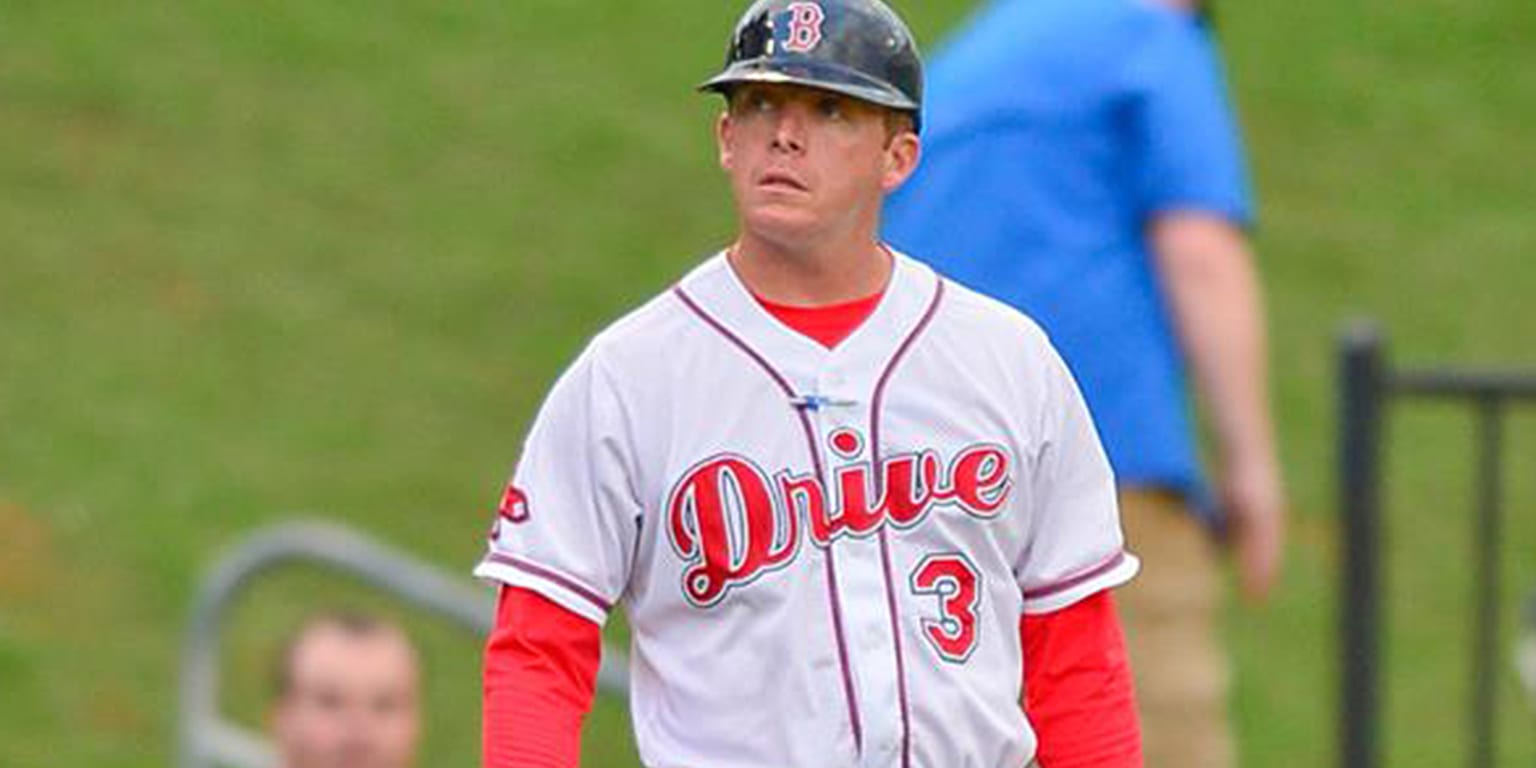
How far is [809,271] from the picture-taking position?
4.05 m

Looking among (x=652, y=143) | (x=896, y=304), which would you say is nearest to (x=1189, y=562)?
(x=896, y=304)

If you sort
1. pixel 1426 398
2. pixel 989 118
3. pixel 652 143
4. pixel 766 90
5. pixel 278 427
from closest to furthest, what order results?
pixel 766 90, pixel 989 118, pixel 1426 398, pixel 278 427, pixel 652 143

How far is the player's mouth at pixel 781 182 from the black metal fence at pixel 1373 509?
3.56 m

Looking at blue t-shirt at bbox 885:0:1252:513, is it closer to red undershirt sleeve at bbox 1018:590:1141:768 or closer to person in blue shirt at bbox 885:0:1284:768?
person in blue shirt at bbox 885:0:1284:768

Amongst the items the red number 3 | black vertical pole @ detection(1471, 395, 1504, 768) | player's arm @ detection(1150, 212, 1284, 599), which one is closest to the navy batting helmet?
the red number 3

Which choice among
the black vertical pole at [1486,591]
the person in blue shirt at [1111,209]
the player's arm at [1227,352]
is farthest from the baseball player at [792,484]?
the black vertical pole at [1486,591]

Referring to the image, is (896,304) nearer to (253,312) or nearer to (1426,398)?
(1426,398)

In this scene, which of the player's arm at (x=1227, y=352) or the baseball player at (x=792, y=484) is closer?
the baseball player at (x=792, y=484)

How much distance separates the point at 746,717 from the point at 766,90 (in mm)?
609

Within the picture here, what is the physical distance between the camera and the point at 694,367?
13.1ft

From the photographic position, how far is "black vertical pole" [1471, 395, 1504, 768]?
24.9 feet

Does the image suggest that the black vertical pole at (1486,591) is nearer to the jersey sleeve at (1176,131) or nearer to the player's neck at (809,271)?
the jersey sleeve at (1176,131)

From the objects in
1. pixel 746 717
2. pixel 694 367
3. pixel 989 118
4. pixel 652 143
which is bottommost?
pixel 746 717

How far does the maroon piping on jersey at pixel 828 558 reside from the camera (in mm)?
3988
